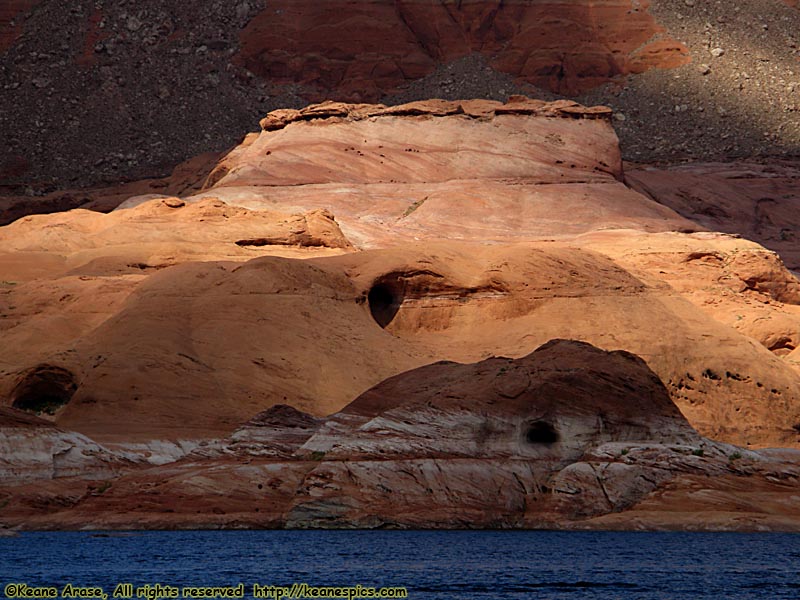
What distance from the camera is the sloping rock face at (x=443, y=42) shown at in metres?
133

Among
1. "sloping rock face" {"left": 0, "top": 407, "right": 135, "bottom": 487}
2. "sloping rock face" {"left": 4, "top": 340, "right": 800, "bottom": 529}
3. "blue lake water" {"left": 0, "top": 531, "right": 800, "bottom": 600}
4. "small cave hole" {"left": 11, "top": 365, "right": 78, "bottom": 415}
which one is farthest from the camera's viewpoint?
"small cave hole" {"left": 11, "top": 365, "right": 78, "bottom": 415}

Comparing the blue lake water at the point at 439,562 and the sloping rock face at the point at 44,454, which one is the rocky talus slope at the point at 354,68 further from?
the blue lake water at the point at 439,562

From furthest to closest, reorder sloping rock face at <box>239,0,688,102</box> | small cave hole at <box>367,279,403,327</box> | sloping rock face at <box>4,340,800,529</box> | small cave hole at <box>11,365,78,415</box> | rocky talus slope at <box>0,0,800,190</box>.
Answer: sloping rock face at <box>239,0,688,102</box> → rocky talus slope at <box>0,0,800,190</box> → small cave hole at <box>367,279,403,327</box> → small cave hole at <box>11,365,78,415</box> → sloping rock face at <box>4,340,800,529</box>

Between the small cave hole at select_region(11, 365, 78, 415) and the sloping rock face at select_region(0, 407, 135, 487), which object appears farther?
the small cave hole at select_region(11, 365, 78, 415)

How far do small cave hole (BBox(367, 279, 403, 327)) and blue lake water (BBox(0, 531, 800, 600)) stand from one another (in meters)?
20.5

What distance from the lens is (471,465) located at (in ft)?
133

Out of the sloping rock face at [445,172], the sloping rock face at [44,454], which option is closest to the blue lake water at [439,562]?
the sloping rock face at [44,454]

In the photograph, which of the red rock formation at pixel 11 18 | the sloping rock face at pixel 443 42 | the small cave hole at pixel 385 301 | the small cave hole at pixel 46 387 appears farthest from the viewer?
the red rock formation at pixel 11 18

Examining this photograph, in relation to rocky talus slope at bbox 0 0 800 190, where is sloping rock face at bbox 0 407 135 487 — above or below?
above

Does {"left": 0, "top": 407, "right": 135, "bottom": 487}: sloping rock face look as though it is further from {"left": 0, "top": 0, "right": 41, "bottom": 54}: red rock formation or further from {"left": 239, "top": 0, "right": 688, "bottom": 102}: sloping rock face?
{"left": 0, "top": 0, "right": 41, "bottom": 54}: red rock formation

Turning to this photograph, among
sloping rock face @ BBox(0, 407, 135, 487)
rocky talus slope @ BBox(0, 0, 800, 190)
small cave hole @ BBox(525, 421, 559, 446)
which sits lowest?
rocky talus slope @ BBox(0, 0, 800, 190)

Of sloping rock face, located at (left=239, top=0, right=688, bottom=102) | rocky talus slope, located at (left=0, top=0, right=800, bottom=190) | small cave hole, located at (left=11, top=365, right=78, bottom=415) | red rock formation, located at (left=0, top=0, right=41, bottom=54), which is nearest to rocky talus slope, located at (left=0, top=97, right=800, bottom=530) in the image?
small cave hole, located at (left=11, top=365, right=78, bottom=415)

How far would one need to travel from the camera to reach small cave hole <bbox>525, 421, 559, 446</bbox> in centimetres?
4238

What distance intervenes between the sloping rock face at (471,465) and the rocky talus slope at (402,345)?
8 cm
